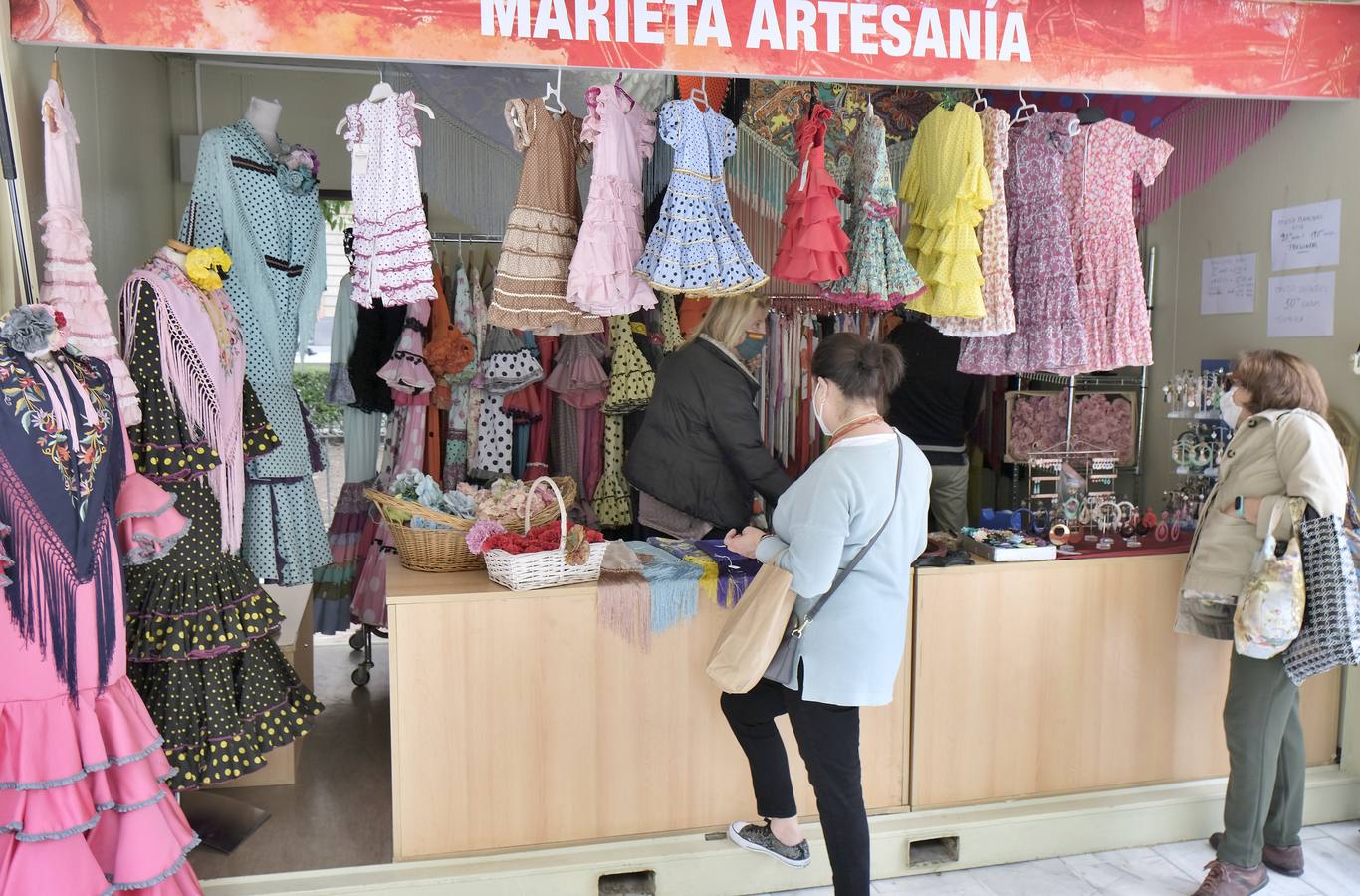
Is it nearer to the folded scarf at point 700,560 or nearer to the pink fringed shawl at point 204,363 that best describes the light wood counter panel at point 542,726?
the folded scarf at point 700,560

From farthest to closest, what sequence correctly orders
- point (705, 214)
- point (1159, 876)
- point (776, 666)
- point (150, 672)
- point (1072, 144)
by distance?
point (1072, 144) → point (705, 214) → point (1159, 876) → point (150, 672) → point (776, 666)

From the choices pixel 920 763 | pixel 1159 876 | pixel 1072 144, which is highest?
pixel 1072 144

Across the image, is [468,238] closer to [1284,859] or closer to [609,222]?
[609,222]

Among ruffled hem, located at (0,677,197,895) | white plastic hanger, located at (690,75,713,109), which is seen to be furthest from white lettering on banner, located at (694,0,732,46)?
ruffled hem, located at (0,677,197,895)

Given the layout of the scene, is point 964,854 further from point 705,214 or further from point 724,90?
point 724,90

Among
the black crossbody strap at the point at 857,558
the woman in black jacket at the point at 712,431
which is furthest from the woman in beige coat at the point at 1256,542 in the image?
the woman in black jacket at the point at 712,431

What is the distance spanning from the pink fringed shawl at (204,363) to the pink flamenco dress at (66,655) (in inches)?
18.2

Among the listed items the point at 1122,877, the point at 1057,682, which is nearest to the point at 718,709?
the point at 1057,682

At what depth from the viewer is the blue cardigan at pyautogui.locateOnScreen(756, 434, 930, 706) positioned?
248 centimetres

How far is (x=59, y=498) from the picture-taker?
2359 mm

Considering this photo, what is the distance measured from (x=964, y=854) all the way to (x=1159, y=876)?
1.98 ft

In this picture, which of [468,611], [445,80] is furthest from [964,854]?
[445,80]

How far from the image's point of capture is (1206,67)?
337cm

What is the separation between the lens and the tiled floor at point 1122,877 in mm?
3252
